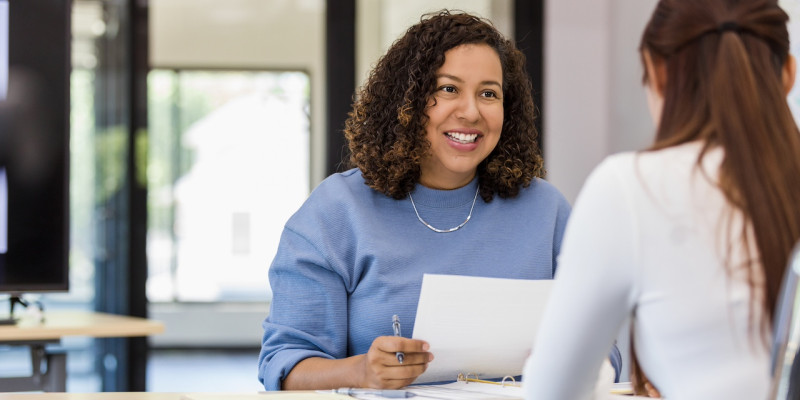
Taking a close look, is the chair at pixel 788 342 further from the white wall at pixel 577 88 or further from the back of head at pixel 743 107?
the white wall at pixel 577 88

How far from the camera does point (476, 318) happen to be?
147 cm

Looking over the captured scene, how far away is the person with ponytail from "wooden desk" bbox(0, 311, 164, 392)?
1.90 m

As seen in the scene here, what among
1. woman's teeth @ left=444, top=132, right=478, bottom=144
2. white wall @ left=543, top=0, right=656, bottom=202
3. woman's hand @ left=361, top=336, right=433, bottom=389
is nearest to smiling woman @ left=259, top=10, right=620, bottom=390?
woman's teeth @ left=444, top=132, right=478, bottom=144

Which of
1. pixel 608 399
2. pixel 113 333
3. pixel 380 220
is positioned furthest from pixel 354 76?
pixel 608 399

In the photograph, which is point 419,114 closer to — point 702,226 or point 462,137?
point 462,137

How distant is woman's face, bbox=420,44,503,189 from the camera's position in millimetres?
A: 1801

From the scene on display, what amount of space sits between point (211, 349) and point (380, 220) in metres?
6.23

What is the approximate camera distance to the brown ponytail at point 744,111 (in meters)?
0.90

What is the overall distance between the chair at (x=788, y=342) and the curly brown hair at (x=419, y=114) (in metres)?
1.05

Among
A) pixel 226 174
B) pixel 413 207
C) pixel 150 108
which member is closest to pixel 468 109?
pixel 413 207

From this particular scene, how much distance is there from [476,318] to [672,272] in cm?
60

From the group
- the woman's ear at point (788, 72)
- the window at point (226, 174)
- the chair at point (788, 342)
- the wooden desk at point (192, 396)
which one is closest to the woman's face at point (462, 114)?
the wooden desk at point (192, 396)

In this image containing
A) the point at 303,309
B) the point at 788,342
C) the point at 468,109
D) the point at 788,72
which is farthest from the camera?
the point at 468,109

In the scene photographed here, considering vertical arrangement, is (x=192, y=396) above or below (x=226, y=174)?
below
